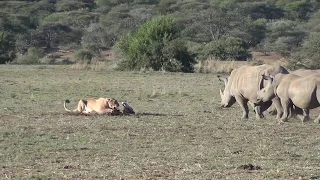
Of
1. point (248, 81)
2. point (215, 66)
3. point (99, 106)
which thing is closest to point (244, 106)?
→ point (248, 81)

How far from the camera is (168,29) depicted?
44.0 meters

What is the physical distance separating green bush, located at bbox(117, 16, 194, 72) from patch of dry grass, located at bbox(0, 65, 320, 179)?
67.2 feet

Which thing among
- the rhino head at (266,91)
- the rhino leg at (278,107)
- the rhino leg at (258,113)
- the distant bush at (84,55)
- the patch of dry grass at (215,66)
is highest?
the rhino head at (266,91)

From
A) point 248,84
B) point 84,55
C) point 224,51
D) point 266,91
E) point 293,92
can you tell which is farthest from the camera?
point 84,55

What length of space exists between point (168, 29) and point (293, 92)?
2848 centimetres

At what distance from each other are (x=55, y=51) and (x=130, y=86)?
129ft

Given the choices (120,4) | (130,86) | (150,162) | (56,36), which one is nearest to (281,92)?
(150,162)

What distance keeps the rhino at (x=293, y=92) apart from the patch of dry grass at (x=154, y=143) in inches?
14.5

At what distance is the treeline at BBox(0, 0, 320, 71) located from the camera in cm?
4314

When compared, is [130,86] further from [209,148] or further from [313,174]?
[313,174]

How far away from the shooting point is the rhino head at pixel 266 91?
16703mm

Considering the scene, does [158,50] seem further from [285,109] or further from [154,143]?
[154,143]

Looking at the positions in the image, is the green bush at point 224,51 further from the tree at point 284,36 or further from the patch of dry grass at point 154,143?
the patch of dry grass at point 154,143

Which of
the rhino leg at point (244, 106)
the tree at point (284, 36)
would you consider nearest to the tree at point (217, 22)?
the tree at point (284, 36)
